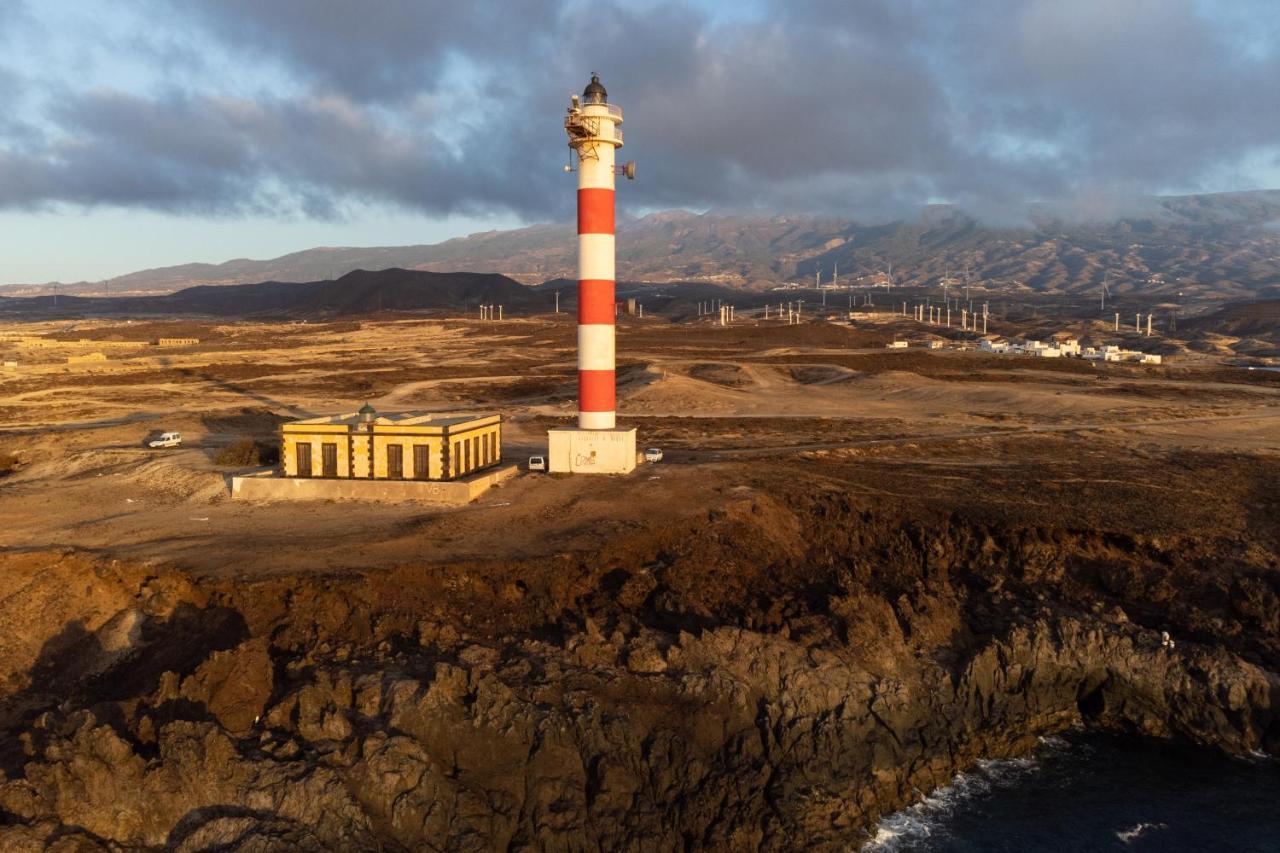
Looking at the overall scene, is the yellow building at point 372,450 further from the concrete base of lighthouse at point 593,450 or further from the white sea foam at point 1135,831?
the white sea foam at point 1135,831

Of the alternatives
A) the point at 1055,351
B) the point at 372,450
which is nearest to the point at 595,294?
the point at 372,450

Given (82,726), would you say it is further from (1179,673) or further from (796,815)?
(1179,673)

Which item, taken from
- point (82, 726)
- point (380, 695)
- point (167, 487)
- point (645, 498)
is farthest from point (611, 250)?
point (82, 726)

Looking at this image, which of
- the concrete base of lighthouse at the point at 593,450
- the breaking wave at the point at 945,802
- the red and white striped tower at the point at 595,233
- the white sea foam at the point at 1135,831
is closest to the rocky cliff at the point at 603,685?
the breaking wave at the point at 945,802

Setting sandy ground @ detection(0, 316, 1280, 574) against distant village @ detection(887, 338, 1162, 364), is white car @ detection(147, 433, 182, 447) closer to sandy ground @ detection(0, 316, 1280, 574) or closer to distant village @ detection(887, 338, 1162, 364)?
sandy ground @ detection(0, 316, 1280, 574)

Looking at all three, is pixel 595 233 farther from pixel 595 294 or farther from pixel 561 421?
pixel 561 421

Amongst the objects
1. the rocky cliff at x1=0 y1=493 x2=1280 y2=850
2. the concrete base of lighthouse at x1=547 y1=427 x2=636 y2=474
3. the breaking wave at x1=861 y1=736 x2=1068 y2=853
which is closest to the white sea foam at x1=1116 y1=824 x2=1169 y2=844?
the breaking wave at x1=861 y1=736 x2=1068 y2=853

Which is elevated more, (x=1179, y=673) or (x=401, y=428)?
(x=401, y=428)
